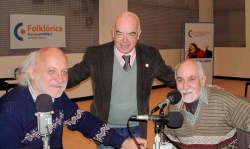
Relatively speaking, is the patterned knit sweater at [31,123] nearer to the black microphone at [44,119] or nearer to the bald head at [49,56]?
the bald head at [49,56]

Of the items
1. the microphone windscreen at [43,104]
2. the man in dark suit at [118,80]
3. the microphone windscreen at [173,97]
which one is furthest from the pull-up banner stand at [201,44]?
the microphone windscreen at [43,104]

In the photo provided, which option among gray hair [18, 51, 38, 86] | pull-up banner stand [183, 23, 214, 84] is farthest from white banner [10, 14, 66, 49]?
gray hair [18, 51, 38, 86]

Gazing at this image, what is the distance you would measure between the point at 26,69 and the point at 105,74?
2.82ft

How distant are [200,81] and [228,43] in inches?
411

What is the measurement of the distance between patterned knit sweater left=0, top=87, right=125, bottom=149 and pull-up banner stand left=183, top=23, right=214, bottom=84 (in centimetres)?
761

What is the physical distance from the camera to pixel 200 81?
232cm

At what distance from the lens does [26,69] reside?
191 cm

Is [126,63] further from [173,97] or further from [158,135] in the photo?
[158,135]

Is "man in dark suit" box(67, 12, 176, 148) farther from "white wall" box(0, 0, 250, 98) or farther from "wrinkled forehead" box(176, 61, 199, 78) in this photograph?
"white wall" box(0, 0, 250, 98)

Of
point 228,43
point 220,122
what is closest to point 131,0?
point 228,43

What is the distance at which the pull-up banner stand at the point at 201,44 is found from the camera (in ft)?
31.8

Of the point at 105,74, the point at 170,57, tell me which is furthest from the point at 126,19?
the point at 170,57

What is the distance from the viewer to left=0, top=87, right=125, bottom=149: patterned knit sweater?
5.55 ft

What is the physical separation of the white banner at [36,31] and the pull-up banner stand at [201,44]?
12.4 ft
